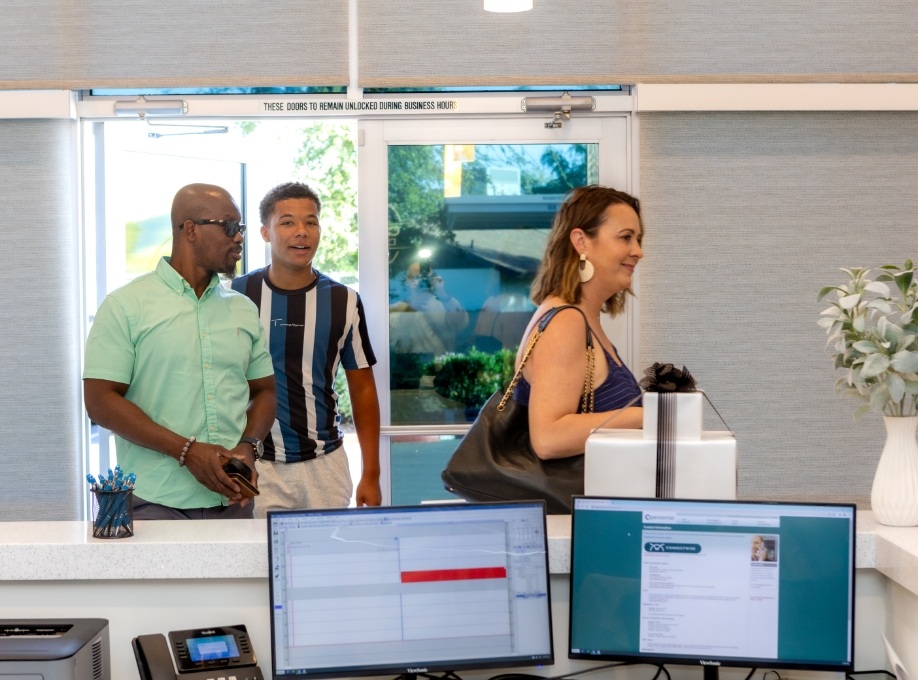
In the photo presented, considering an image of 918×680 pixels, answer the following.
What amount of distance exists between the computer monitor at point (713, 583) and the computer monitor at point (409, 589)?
92 millimetres

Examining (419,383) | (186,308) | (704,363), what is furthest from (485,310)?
(186,308)

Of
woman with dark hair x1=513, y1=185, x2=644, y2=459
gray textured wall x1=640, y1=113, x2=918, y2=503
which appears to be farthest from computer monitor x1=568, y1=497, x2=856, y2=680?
gray textured wall x1=640, y1=113, x2=918, y2=503

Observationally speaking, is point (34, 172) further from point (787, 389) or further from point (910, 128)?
point (910, 128)

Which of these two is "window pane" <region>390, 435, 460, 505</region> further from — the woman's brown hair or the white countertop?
the white countertop

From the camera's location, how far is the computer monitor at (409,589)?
68.6 inches

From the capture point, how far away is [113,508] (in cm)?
193

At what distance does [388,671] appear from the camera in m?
1.75

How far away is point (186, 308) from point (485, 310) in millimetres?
1607

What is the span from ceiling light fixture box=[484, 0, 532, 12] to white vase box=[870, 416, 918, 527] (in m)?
2.02

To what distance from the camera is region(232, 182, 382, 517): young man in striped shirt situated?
3279 millimetres

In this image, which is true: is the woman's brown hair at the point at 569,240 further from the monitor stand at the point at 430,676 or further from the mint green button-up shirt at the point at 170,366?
the monitor stand at the point at 430,676

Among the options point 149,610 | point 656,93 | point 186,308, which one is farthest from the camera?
point 656,93

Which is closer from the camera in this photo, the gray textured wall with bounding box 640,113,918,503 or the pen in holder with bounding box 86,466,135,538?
the pen in holder with bounding box 86,466,135,538

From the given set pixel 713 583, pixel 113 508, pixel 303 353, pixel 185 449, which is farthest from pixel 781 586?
pixel 303 353
